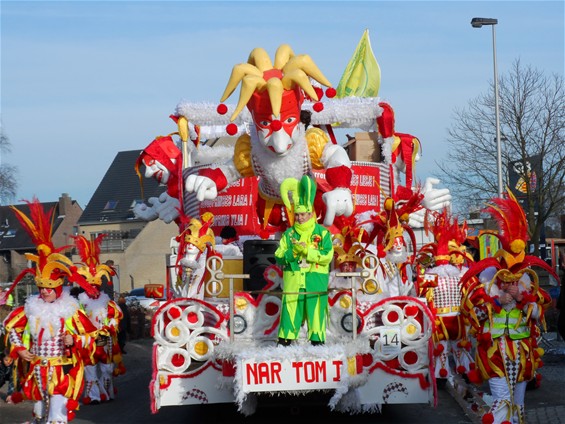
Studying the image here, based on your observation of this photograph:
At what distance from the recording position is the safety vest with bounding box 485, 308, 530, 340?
30.2 ft

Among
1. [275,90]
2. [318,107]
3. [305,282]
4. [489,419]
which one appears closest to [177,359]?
[305,282]

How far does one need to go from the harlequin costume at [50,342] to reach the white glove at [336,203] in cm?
261

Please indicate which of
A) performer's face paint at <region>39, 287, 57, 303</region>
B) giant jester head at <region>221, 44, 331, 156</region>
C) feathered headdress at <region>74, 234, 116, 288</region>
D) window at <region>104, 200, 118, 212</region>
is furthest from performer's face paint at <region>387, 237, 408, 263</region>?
window at <region>104, 200, 118, 212</region>

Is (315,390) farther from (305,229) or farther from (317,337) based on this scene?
(305,229)

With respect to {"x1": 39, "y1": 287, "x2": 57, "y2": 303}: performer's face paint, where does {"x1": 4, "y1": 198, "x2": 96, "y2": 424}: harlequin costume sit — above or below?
below

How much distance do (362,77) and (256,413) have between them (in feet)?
24.6

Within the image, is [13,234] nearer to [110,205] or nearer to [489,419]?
[110,205]

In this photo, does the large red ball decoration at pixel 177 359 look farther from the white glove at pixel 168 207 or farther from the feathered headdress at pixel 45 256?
the white glove at pixel 168 207

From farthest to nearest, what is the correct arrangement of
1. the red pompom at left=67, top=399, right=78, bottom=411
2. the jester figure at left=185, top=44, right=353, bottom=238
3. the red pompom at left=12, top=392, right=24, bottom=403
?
the jester figure at left=185, top=44, right=353, bottom=238 → the red pompom at left=12, top=392, right=24, bottom=403 → the red pompom at left=67, top=399, right=78, bottom=411

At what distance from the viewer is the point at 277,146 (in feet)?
34.0

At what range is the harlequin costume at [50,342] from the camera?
376 inches

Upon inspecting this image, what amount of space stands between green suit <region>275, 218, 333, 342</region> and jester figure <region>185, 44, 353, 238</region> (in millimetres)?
793

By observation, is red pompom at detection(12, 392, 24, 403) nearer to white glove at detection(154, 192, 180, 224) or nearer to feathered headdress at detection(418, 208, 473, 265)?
white glove at detection(154, 192, 180, 224)

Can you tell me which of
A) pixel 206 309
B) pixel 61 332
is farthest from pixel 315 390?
pixel 61 332
